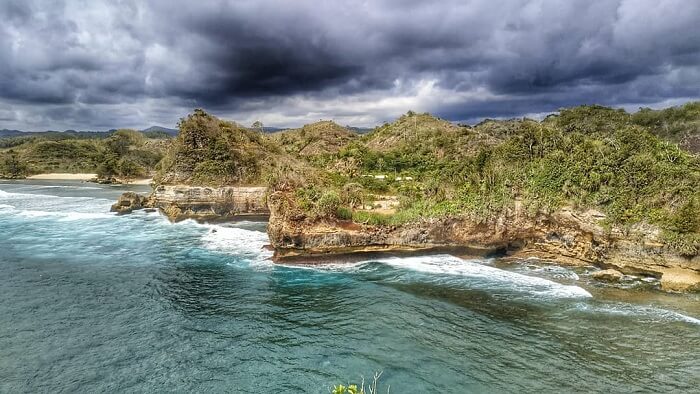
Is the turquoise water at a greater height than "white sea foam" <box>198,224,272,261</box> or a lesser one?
lesser

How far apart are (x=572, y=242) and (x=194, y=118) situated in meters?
51.7

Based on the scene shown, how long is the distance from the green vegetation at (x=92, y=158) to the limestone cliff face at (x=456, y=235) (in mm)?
109073

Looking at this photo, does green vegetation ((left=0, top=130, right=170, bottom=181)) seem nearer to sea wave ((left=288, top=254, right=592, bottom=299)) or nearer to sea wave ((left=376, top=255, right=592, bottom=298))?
sea wave ((left=288, top=254, right=592, bottom=299))

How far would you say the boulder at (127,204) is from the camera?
6172 cm

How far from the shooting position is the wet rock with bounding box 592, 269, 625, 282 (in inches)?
1092

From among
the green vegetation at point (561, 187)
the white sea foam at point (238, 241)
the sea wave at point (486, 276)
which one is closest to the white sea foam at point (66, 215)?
the white sea foam at point (238, 241)

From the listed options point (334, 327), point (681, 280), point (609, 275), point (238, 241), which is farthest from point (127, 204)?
point (681, 280)

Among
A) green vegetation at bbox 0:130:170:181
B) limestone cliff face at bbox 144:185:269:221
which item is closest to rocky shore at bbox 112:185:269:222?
limestone cliff face at bbox 144:185:269:221

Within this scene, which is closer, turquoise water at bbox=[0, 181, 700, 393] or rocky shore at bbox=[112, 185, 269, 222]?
turquoise water at bbox=[0, 181, 700, 393]

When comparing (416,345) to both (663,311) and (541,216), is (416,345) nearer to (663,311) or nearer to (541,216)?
(663,311)

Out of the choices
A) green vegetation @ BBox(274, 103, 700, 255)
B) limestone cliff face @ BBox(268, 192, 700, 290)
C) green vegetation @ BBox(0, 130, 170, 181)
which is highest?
green vegetation @ BBox(0, 130, 170, 181)

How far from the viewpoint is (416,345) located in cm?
2012

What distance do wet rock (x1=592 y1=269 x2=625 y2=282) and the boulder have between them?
203 ft

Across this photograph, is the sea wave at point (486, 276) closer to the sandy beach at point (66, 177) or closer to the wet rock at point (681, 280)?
the wet rock at point (681, 280)
